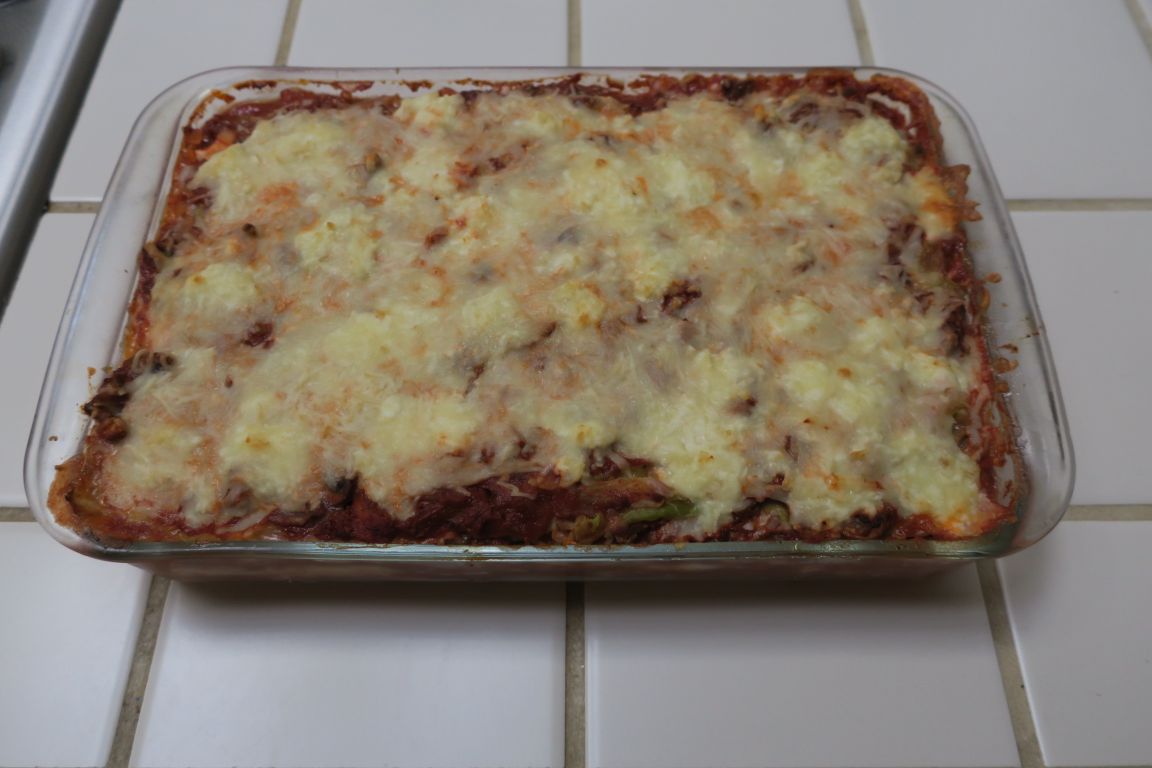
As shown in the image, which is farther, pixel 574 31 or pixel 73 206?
pixel 574 31

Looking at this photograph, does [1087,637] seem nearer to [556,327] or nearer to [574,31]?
[556,327]

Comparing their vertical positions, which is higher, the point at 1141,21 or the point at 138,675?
the point at 1141,21

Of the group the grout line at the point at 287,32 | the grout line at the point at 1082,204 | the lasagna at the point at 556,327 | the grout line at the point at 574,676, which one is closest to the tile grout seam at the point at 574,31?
the lasagna at the point at 556,327

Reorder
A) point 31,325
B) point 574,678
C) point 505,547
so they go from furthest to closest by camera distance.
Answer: point 31,325, point 574,678, point 505,547

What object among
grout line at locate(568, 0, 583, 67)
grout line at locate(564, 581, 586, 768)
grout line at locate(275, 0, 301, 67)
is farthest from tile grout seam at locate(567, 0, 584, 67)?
grout line at locate(564, 581, 586, 768)

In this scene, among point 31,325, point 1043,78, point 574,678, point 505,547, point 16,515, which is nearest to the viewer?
point 505,547

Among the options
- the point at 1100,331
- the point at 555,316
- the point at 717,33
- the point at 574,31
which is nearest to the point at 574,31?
the point at 574,31

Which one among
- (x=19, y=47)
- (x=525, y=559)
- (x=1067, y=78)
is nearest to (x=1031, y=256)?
(x=1067, y=78)

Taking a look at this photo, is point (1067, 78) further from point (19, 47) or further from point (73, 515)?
point (19, 47)
